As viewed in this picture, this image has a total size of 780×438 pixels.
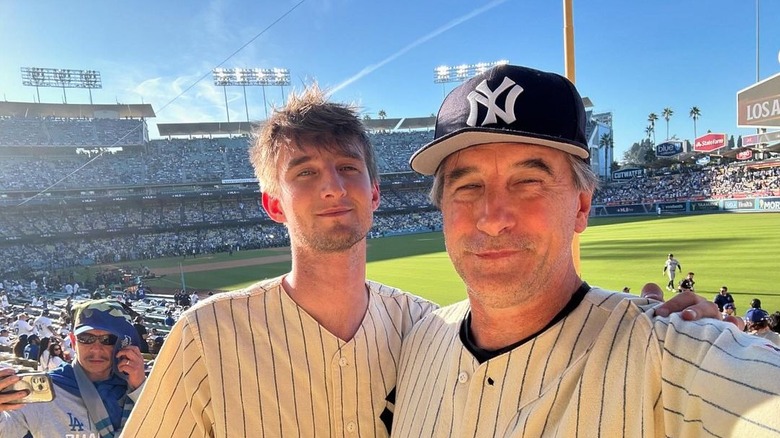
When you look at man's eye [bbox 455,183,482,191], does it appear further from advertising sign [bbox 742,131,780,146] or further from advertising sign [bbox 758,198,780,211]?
advertising sign [bbox 742,131,780,146]

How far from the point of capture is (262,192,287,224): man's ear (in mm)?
2490

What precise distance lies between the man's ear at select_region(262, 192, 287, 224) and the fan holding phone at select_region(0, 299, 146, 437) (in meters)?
1.74

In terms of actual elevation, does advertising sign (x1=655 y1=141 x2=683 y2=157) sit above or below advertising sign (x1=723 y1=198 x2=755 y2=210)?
above

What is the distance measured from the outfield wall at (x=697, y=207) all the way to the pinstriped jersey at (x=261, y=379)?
29.5 metres

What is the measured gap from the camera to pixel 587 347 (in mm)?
1428

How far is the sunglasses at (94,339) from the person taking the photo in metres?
3.72

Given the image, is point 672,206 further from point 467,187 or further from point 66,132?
point 66,132

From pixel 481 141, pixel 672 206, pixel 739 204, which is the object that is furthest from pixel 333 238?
pixel 672 206

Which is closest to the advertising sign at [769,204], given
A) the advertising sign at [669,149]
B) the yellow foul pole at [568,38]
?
the advertising sign at [669,149]

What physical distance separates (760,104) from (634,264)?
38.3 ft

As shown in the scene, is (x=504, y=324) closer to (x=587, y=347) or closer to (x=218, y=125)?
(x=587, y=347)

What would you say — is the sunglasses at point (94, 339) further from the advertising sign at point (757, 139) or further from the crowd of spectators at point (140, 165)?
the advertising sign at point (757, 139)

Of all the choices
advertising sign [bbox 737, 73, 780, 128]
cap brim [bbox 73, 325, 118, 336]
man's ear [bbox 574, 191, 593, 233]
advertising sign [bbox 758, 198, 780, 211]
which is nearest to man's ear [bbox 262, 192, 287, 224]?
man's ear [bbox 574, 191, 593, 233]

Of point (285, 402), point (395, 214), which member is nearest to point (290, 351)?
point (285, 402)
